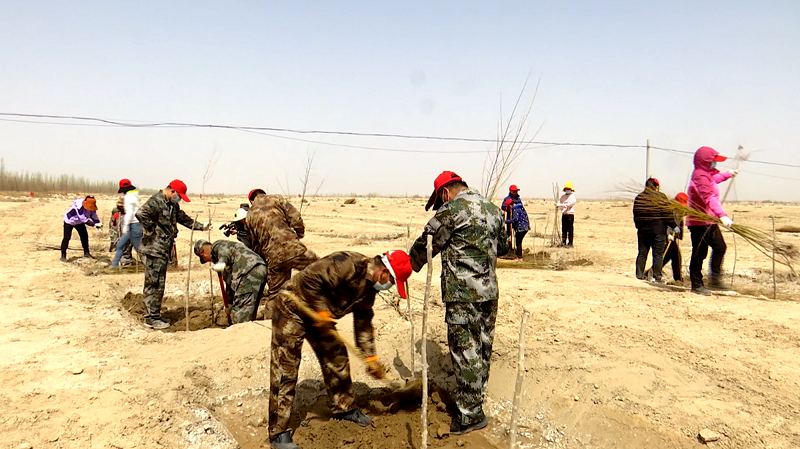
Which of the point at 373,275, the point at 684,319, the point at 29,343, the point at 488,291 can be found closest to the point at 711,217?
the point at 684,319

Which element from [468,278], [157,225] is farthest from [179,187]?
[468,278]

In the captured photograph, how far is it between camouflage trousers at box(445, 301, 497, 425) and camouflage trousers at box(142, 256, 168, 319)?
12.5 ft

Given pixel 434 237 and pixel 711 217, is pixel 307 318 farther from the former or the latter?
pixel 711 217

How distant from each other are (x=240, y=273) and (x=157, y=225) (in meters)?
1.34

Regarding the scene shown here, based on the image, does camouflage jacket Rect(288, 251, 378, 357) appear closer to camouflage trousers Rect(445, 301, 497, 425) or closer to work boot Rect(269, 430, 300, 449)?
camouflage trousers Rect(445, 301, 497, 425)

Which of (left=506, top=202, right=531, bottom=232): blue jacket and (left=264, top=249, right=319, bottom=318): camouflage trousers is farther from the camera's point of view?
(left=506, top=202, right=531, bottom=232): blue jacket

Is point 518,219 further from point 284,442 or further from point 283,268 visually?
point 284,442

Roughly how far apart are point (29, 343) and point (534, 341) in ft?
15.2

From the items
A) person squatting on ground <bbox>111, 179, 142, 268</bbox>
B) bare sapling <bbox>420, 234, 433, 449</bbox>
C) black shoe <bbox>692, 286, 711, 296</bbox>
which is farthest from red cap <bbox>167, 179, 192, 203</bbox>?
black shoe <bbox>692, 286, 711, 296</bbox>

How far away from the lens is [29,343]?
4.20 m

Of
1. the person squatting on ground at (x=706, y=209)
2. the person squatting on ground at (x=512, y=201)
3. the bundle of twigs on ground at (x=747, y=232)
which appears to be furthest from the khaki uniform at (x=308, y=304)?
the person squatting on ground at (x=512, y=201)

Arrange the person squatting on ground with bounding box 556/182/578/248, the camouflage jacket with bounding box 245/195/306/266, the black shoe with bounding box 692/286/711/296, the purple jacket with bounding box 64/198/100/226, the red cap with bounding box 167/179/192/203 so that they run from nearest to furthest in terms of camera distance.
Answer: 1. the camouflage jacket with bounding box 245/195/306/266
2. the black shoe with bounding box 692/286/711/296
3. the red cap with bounding box 167/179/192/203
4. the purple jacket with bounding box 64/198/100/226
5. the person squatting on ground with bounding box 556/182/578/248

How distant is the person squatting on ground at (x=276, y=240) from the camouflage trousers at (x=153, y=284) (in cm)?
125

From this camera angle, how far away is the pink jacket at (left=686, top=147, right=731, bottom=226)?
4816 millimetres
